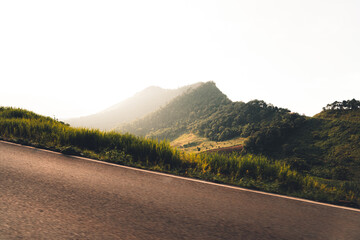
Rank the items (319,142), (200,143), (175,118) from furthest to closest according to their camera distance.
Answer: (175,118) < (200,143) < (319,142)

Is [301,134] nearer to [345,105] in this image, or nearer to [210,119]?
[345,105]

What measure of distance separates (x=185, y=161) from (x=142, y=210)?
2.85m

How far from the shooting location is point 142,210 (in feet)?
10.2

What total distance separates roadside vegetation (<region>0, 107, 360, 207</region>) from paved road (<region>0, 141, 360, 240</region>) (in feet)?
2.26

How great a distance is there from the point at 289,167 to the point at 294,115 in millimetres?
113603

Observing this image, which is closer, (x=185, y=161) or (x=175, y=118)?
(x=185, y=161)

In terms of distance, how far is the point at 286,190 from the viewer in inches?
185

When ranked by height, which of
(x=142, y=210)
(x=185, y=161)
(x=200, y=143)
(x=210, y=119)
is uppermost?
(x=210, y=119)

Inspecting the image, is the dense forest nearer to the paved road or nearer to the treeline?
the treeline

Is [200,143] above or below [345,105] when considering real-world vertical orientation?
below

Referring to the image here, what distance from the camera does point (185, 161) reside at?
588cm

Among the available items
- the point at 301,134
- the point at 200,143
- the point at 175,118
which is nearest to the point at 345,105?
the point at 301,134

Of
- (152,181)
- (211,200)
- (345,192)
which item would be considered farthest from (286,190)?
(152,181)

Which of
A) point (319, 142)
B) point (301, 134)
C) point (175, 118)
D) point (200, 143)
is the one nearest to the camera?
point (319, 142)
